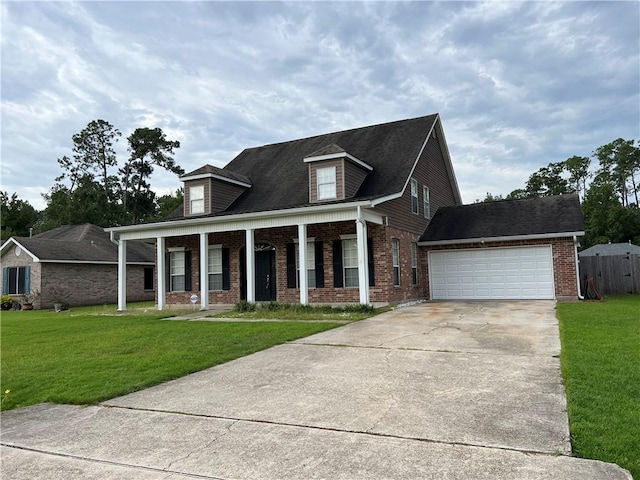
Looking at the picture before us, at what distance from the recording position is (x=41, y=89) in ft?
46.2

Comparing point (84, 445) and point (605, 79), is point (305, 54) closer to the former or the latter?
point (605, 79)

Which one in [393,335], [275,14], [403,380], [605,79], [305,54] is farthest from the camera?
[605,79]

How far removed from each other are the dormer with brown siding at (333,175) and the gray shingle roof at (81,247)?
15.4 m

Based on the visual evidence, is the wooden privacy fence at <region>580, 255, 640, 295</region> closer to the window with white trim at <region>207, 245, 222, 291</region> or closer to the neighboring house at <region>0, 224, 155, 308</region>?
the window with white trim at <region>207, 245, 222, 291</region>

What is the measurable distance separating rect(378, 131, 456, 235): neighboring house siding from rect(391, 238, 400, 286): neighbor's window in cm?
59

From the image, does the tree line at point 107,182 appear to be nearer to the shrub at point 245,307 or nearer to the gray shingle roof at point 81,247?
the gray shingle roof at point 81,247

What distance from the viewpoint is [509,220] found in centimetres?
1741

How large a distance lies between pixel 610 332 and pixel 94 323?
13025 millimetres

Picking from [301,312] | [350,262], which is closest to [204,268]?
[301,312]

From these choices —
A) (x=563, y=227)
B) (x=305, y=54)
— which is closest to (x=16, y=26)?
(x=305, y=54)

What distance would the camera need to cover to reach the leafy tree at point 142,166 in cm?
4341

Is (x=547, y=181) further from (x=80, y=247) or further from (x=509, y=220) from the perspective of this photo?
Result: (x=80, y=247)

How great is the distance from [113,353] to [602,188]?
155 feet

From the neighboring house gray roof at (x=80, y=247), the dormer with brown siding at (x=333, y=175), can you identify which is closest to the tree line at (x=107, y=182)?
the neighboring house gray roof at (x=80, y=247)
